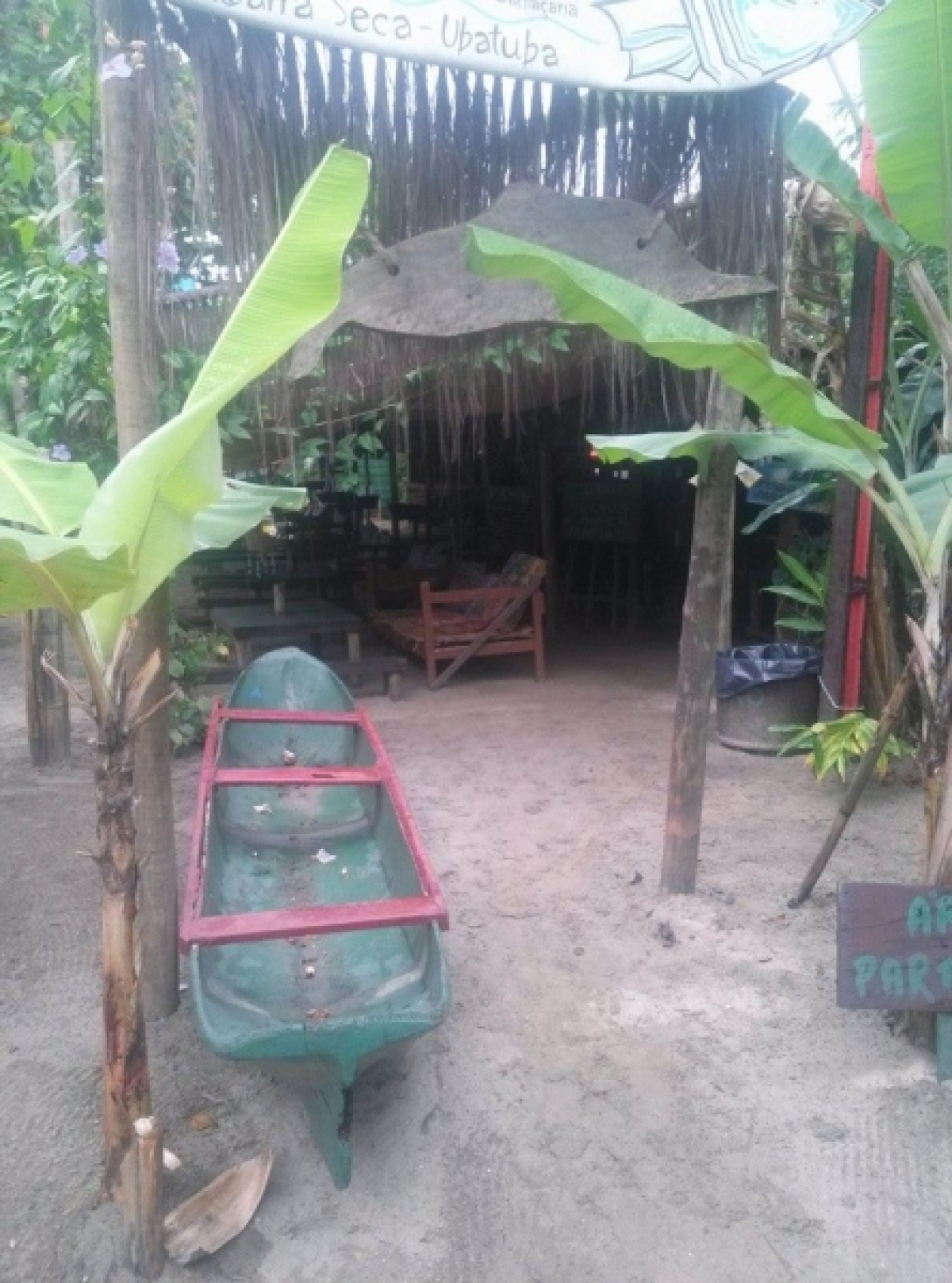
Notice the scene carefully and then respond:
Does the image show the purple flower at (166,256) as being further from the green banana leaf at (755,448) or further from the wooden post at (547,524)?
the wooden post at (547,524)

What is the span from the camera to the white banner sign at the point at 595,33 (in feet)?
11.1

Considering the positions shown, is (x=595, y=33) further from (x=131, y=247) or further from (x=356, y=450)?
(x=356, y=450)

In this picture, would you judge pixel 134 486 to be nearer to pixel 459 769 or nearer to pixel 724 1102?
pixel 724 1102

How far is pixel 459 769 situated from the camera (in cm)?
634

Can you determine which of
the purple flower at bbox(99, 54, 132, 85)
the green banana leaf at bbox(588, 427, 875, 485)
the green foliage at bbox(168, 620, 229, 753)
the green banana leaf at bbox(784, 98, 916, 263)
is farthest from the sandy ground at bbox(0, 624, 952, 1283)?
the purple flower at bbox(99, 54, 132, 85)

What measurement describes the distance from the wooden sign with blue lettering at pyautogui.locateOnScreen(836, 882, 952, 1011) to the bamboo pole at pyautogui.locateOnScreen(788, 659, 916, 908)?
0.70 metres

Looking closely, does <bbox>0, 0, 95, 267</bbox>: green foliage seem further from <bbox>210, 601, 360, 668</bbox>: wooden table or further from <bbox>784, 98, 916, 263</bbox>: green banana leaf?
<bbox>210, 601, 360, 668</bbox>: wooden table

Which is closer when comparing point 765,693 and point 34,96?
point 34,96

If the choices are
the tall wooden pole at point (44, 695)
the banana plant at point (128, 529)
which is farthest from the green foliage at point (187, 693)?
the banana plant at point (128, 529)

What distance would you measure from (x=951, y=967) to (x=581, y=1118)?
48.3 inches

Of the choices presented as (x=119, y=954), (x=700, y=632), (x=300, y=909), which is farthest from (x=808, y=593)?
(x=119, y=954)

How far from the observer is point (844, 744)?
5.31 metres

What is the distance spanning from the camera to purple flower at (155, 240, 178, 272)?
331 centimetres

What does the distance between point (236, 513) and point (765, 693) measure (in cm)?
449
